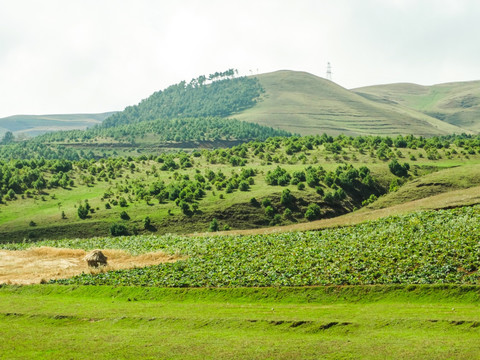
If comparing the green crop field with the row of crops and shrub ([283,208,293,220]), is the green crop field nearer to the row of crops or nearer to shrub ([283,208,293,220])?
the row of crops

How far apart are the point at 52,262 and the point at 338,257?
37663 mm

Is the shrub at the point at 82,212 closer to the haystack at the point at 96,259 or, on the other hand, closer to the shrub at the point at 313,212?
the shrub at the point at 313,212

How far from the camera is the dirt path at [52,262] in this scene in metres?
55.9

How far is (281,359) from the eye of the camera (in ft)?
87.6

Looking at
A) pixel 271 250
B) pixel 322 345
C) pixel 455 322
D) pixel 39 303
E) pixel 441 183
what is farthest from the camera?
pixel 441 183

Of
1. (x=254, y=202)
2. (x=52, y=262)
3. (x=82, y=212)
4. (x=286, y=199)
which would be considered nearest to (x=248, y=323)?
(x=52, y=262)

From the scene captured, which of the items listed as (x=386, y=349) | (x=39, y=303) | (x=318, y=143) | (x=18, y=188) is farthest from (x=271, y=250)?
(x=318, y=143)

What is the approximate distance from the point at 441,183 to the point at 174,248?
70.2m

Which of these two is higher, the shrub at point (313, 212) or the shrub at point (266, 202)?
the shrub at point (266, 202)

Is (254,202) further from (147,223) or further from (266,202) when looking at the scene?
(147,223)

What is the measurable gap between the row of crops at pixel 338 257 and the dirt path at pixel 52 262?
101 inches

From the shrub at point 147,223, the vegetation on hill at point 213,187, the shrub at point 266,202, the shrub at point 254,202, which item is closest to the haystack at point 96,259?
the vegetation on hill at point 213,187

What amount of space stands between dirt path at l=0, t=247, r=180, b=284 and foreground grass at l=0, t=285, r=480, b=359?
8.34 metres

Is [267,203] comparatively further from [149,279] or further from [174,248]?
[149,279]
